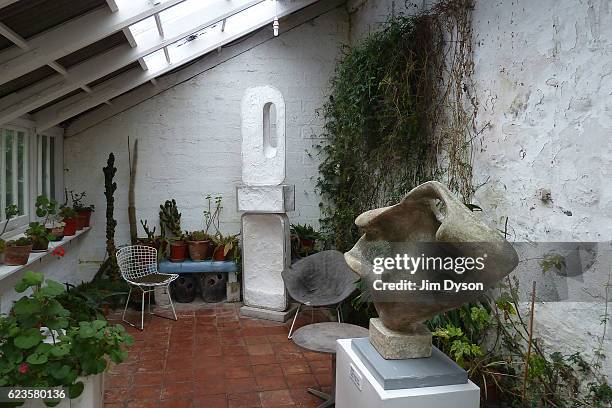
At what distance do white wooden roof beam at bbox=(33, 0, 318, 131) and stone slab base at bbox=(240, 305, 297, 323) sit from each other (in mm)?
2784

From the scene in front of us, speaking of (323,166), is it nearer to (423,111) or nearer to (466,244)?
(423,111)

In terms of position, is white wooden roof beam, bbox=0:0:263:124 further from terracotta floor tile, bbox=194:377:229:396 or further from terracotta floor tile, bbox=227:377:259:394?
terracotta floor tile, bbox=227:377:259:394

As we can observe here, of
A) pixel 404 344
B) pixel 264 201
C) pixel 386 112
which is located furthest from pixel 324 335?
pixel 386 112

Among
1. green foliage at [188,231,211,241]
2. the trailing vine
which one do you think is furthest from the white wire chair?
the trailing vine

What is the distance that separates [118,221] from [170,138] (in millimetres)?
1268

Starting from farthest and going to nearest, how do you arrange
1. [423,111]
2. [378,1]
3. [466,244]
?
[378,1] < [423,111] < [466,244]

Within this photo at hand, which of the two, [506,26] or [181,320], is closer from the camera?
[506,26]

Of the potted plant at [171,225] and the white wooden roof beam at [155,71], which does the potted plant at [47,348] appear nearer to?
the white wooden roof beam at [155,71]

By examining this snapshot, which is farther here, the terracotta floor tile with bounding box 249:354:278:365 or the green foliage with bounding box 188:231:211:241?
the green foliage with bounding box 188:231:211:241

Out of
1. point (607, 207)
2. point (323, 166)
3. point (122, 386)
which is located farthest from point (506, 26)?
point (122, 386)

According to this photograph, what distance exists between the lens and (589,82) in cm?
220

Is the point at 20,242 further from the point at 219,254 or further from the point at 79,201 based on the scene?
the point at 219,254

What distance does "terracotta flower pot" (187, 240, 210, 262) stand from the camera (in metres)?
5.42

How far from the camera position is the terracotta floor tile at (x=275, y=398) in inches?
121
